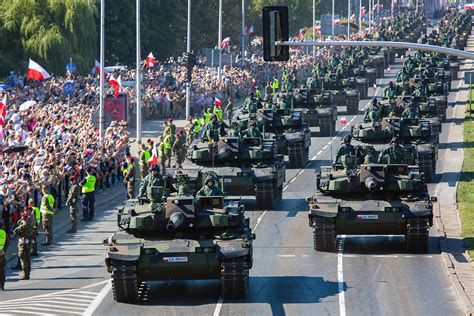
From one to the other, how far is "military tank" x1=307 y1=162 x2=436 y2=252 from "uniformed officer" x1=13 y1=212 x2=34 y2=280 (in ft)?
22.5

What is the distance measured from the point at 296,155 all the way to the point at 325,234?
680 inches

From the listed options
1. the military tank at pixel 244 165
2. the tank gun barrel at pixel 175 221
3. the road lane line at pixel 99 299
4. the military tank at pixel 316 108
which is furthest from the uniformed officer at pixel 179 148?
the tank gun barrel at pixel 175 221

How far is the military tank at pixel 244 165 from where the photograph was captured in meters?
40.3

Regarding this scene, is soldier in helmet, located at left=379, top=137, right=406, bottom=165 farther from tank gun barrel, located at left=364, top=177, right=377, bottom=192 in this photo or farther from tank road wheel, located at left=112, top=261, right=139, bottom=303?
tank road wheel, located at left=112, top=261, right=139, bottom=303

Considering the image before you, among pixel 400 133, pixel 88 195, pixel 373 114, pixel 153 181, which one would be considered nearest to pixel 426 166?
pixel 400 133

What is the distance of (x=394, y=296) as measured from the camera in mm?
28062

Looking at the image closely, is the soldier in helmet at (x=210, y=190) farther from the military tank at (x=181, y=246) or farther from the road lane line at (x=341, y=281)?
the road lane line at (x=341, y=281)

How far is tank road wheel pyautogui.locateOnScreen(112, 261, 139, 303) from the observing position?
89.9 feet

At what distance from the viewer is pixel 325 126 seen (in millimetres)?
60938


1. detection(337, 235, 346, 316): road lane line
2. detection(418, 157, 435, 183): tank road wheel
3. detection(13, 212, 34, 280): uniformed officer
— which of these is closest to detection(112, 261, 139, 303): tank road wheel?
detection(13, 212, 34, 280): uniformed officer

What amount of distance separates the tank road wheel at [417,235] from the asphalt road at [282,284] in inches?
11.6

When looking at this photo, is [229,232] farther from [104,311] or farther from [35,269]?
[35,269]

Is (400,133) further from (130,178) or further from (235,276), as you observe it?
(235,276)

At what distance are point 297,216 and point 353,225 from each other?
661 centimetres
